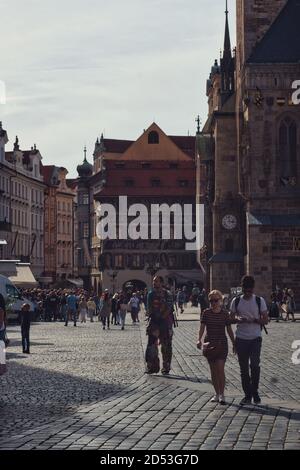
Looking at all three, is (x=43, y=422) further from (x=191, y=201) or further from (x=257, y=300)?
(x=191, y=201)

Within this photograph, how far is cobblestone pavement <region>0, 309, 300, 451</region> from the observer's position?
12.0 meters

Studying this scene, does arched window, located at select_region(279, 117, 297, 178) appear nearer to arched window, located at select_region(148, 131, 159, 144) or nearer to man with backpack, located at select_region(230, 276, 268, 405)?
man with backpack, located at select_region(230, 276, 268, 405)

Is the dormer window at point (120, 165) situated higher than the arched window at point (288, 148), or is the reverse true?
the dormer window at point (120, 165)

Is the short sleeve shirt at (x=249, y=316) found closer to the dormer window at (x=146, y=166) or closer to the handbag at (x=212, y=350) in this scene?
the handbag at (x=212, y=350)

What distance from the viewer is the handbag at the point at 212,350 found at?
16.1m

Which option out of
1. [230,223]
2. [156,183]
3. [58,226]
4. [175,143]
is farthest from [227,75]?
[58,226]

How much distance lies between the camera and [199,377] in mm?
20172

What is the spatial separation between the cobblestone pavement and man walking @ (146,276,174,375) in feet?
1.09

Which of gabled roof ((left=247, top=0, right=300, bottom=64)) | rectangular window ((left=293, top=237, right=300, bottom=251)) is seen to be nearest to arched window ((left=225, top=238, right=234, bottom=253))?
rectangular window ((left=293, top=237, right=300, bottom=251))

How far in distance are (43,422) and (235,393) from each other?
4267 millimetres

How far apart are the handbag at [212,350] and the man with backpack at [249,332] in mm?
276

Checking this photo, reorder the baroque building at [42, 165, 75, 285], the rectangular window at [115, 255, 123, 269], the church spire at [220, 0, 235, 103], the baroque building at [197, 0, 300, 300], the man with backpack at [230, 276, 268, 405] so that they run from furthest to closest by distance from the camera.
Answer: the baroque building at [42, 165, 75, 285] < the rectangular window at [115, 255, 123, 269] < the church spire at [220, 0, 235, 103] < the baroque building at [197, 0, 300, 300] < the man with backpack at [230, 276, 268, 405]

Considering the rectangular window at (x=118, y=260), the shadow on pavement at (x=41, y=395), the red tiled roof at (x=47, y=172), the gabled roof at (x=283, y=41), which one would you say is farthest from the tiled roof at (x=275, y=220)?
the red tiled roof at (x=47, y=172)
